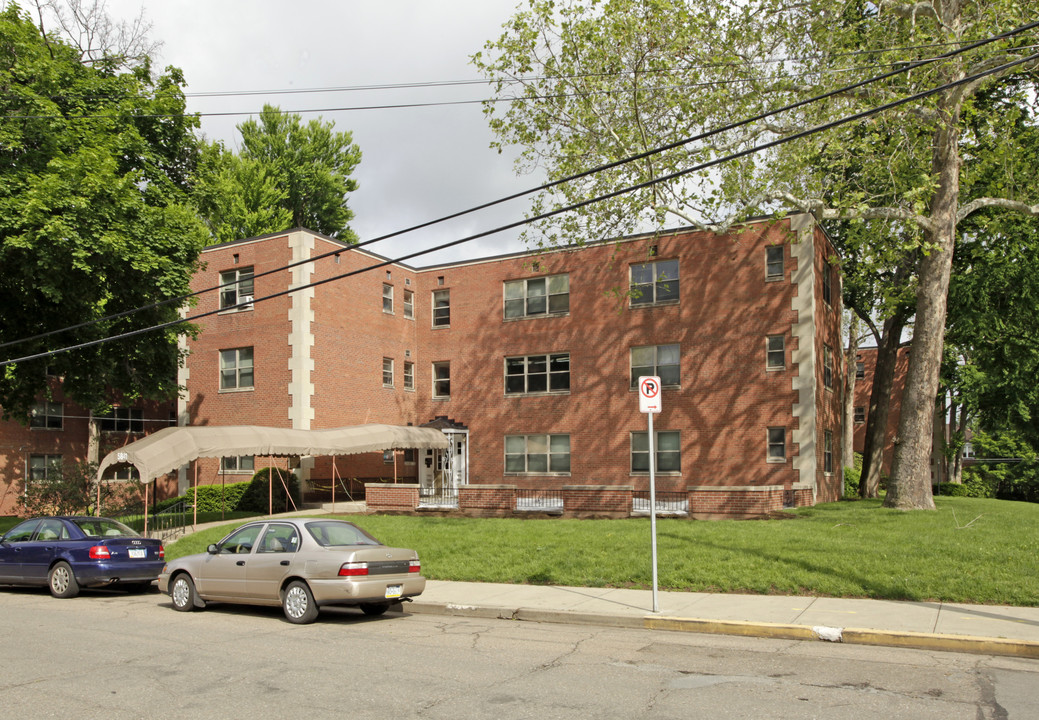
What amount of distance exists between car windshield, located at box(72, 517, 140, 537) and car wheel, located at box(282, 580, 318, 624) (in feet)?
18.9

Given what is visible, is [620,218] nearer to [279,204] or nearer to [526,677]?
[526,677]

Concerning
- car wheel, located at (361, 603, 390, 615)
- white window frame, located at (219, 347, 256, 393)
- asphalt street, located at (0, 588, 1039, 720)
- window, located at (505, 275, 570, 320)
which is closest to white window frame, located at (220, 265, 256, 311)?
white window frame, located at (219, 347, 256, 393)

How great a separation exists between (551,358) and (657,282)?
17.6ft

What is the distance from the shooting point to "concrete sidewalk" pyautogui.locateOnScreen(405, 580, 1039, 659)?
952 centimetres

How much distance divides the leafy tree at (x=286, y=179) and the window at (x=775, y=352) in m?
31.5

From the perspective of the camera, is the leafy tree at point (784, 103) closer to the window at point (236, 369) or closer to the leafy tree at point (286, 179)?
the window at point (236, 369)

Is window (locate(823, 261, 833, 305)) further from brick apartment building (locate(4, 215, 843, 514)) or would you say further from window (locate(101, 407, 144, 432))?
window (locate(101, 407, 144, 432))

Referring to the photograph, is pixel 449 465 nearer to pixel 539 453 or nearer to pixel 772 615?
pixel 539 453

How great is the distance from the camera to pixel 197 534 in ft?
72.2

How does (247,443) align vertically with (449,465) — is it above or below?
above

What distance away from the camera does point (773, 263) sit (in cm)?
2900

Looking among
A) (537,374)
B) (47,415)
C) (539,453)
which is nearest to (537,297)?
(537,374)

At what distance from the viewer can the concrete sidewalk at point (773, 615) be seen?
9.52 meters

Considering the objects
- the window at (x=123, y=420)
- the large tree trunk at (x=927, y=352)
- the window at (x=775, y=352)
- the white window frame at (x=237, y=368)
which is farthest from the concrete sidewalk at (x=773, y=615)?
the window at (x=123, y=420)
